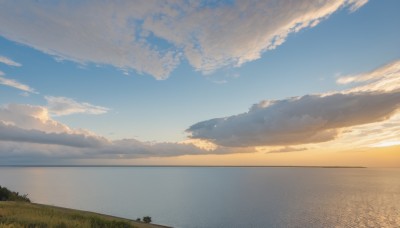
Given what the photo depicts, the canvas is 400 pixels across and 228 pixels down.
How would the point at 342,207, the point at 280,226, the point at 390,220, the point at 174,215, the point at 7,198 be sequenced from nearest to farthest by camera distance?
the point at 7,198 < the point at 280,226 < the point at 390,220 < the point at 174,215 < the point at 342,207

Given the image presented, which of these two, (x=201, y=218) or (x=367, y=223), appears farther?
(x=201, y=218)

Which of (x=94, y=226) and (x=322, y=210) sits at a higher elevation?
(x=94, y=226)

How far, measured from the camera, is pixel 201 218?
78125mm

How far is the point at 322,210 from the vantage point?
9156 centimetres

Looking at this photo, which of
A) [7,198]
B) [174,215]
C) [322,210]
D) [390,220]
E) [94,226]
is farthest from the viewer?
[322,210]

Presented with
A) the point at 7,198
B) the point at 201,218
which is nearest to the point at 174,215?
the point at 201,218

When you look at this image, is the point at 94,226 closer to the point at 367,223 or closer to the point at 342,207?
the point at 367,223

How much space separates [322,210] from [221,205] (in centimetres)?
3163

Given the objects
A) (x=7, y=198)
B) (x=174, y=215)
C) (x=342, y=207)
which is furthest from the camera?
(x=342, y=207)

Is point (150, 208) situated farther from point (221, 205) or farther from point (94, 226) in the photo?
point (94, 226)

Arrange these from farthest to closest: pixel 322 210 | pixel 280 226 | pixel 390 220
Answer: pixel 322 210, pixel 390 220, pixel 280 226

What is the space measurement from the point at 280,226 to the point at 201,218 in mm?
20421

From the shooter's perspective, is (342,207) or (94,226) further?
(342,207)

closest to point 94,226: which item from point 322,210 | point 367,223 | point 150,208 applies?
point 367,223
